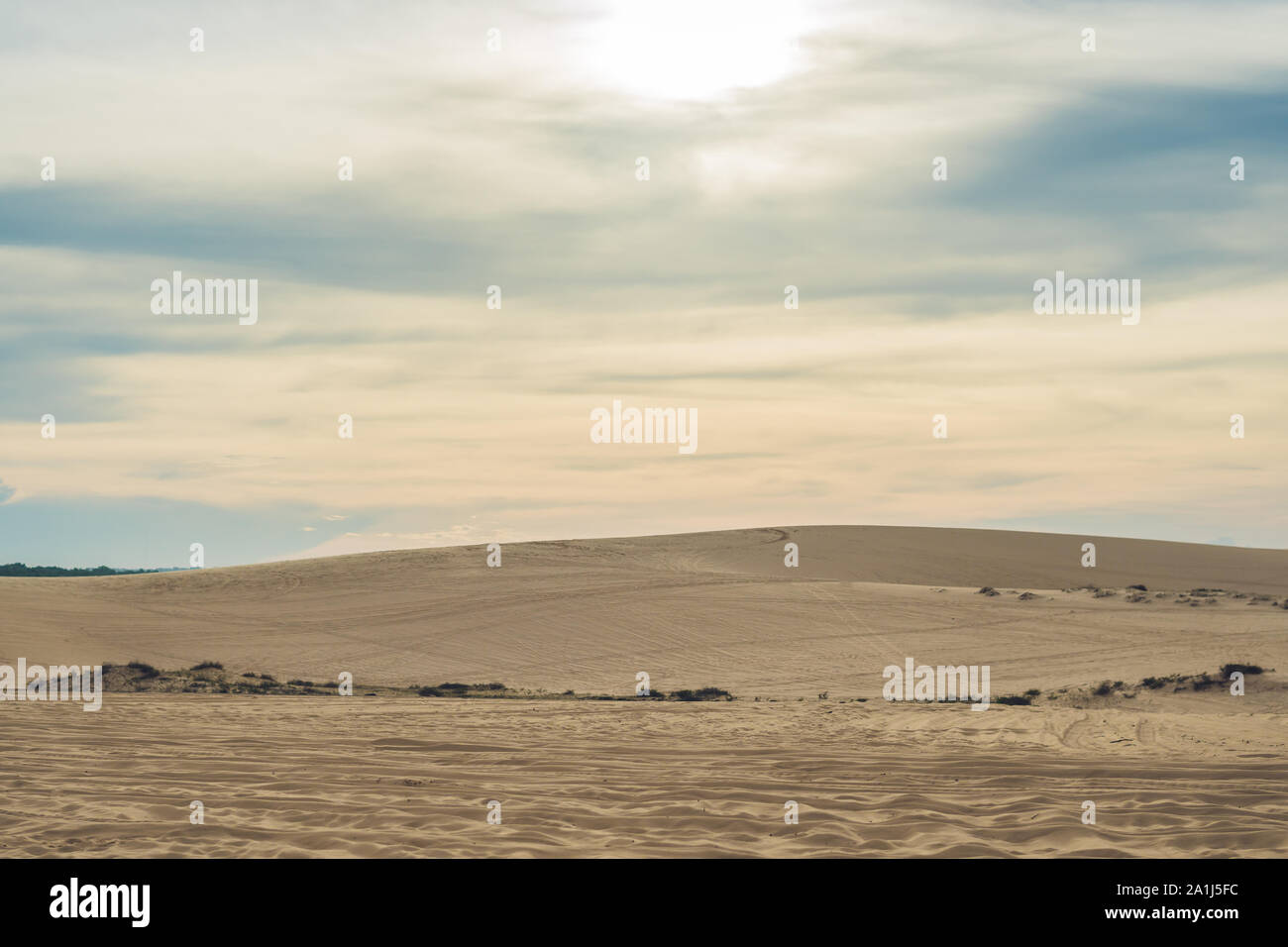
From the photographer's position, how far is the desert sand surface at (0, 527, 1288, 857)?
8.30m

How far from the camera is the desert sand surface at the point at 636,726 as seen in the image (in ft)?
27.2

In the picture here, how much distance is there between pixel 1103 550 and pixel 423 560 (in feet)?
139

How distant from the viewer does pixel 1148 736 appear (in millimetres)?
13789

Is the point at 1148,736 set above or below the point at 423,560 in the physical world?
below

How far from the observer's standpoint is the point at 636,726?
1502cm

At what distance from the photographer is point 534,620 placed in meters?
31.2

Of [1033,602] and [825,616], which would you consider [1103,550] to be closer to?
[1033,602]
